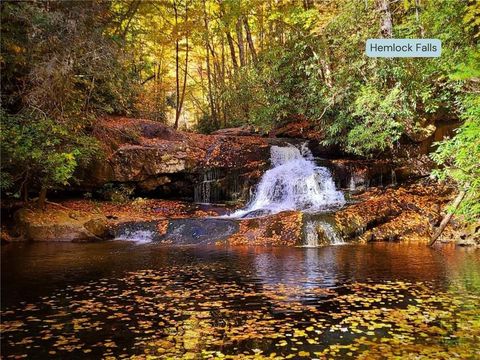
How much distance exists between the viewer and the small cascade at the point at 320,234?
12.3 m

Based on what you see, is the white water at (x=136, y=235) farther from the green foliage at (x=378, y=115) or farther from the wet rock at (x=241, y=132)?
the wet rock at (x=241, y=132)

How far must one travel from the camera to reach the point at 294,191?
1655 cm

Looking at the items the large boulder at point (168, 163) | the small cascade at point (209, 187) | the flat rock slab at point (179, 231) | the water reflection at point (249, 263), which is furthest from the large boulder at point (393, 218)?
the small cascade at point (209, 187)

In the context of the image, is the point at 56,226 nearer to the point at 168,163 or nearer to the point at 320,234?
the point at 168,163

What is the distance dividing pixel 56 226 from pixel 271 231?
22.5 feet

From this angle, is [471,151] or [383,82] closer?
[471,151]

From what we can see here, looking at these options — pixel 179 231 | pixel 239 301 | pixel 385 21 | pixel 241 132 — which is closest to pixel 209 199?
pixel 179 231

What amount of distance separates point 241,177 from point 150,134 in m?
5.04

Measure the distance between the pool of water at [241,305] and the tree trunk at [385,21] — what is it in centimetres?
697

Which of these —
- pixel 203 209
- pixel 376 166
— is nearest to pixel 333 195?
pixel 376 166

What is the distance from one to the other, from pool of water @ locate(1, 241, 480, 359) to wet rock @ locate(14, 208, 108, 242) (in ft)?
9.24

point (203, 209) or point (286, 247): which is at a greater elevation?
point (203, 209)

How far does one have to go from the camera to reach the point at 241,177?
17734mm

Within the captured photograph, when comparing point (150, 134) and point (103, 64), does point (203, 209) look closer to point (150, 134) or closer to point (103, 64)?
point (150, 134)
